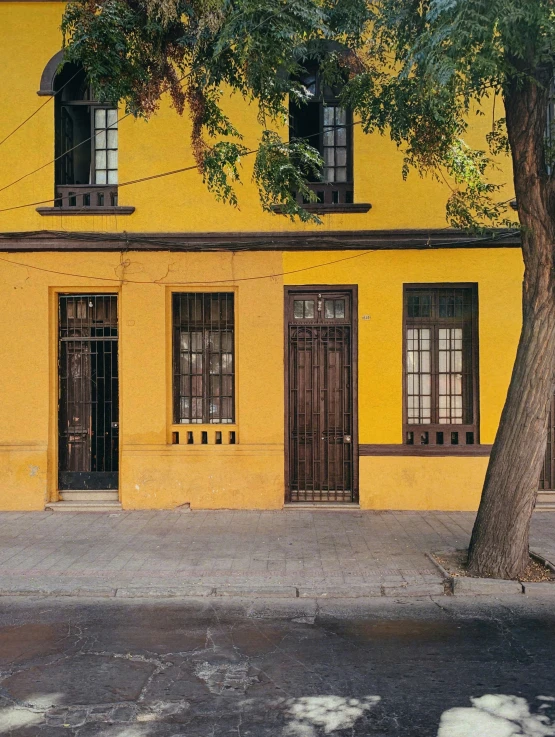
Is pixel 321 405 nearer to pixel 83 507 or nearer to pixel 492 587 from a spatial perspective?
pixel 83 507

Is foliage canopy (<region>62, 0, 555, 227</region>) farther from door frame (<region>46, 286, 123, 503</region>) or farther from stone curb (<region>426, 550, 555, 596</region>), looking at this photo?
stone curb (<region>426, 550, 555, 596</region>)

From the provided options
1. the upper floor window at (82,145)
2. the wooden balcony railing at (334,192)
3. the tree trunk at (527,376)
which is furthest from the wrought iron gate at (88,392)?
the tree trunk at (527,376)

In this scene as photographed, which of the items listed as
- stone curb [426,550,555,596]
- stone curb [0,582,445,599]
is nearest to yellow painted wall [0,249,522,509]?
stone curb [426,550,555,596]

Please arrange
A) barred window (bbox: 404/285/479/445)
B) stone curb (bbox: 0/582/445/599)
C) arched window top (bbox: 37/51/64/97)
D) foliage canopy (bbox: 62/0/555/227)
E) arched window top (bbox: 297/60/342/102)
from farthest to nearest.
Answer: arched window top (bbox: 297/60/342/102)
barred window (bbox: 404/285/479/445)
arched window top (bbox: 37/51/64/97)
stone curb (bbox: 0/582/445/599)
foliage canopy (bbox: 62/0/555/227)

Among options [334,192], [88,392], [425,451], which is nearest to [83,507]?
[88,392]

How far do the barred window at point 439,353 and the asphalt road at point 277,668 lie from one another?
464 centimetres

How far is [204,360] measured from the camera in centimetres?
1134

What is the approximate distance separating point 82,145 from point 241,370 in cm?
484

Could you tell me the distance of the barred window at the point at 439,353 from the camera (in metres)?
11.1

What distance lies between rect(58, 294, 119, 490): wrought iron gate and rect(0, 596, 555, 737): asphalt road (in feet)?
14.6

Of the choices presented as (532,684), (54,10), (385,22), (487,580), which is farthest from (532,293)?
(54,10)

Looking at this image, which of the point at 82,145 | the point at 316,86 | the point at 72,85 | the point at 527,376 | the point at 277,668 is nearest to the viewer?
the point at 277,668

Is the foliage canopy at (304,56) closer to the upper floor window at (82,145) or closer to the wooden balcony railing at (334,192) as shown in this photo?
the wooden balcony railing at (334,192)

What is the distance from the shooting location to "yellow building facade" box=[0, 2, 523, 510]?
10.9 meters
